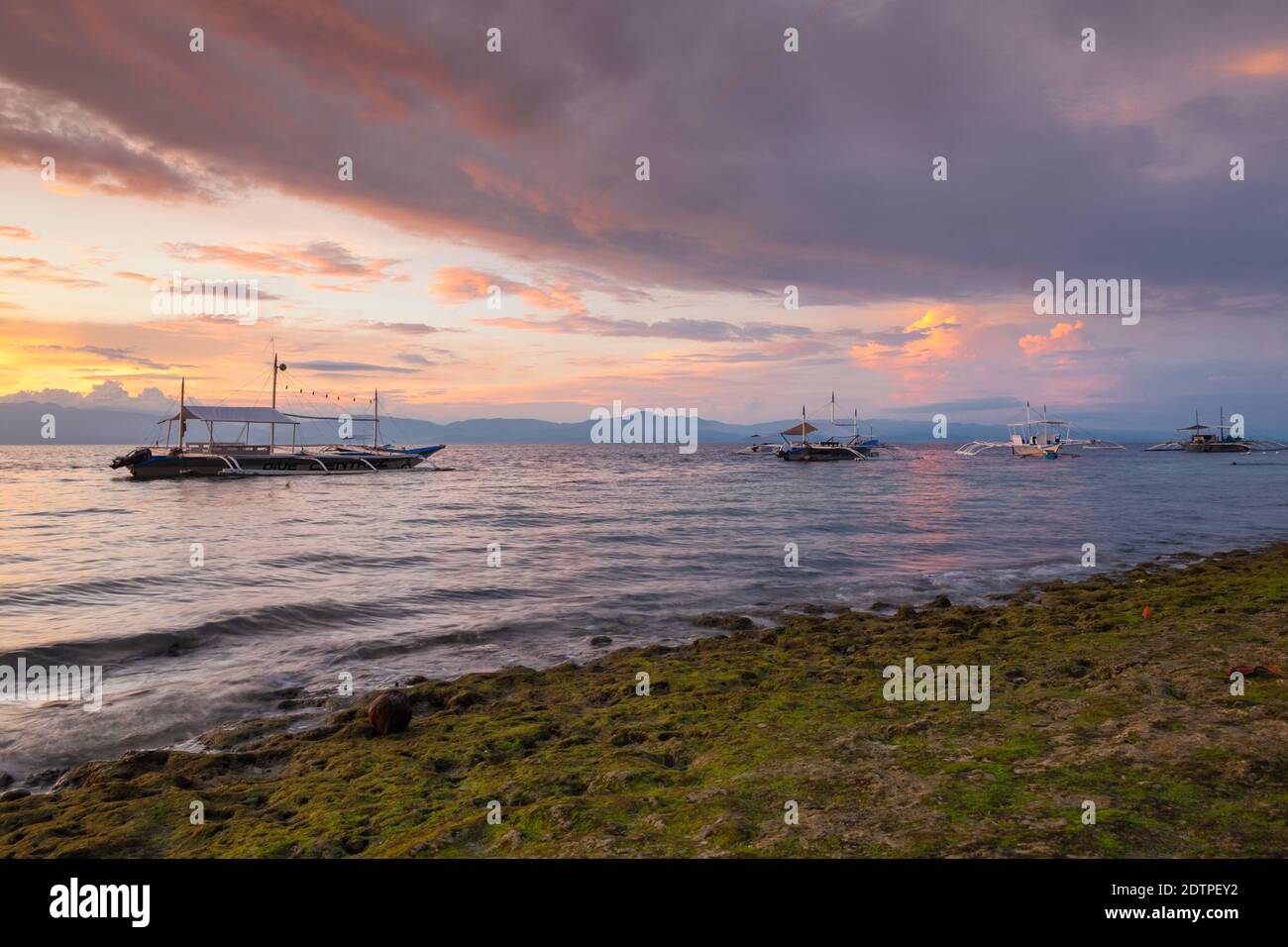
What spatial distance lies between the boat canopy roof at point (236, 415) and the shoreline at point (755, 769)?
95372 millimetres

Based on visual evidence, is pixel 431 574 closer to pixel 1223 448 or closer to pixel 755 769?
pixel 755 769

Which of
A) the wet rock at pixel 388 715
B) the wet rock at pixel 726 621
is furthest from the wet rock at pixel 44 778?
the wet rock at pixel 726 621

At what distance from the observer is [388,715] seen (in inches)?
367

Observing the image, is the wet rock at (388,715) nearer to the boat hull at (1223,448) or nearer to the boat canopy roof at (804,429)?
the boat canopy roof at (804,429)

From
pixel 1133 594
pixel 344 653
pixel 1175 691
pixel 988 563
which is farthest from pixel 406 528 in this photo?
pixel 1175 691

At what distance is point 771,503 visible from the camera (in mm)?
53219

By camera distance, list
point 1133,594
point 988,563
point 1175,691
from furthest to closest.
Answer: point 988,563, point 1133,594, point 1175,691

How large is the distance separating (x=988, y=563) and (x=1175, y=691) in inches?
709

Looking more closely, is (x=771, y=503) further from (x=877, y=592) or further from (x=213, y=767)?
(x=213, y=767)

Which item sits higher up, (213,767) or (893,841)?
(893,841)

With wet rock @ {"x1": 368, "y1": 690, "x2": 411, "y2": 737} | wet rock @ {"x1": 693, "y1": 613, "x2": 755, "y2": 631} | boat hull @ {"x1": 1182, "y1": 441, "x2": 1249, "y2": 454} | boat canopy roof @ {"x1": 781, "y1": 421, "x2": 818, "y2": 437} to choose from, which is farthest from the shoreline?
boat hull @ {"x1": 1182, "y1": 441, "x2": 1249, "y2": 454}

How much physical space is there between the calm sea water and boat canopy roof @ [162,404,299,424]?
34.4 m

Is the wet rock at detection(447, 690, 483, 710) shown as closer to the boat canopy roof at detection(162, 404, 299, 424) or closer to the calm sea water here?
the calm sea water

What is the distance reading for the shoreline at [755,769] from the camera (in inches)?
203
